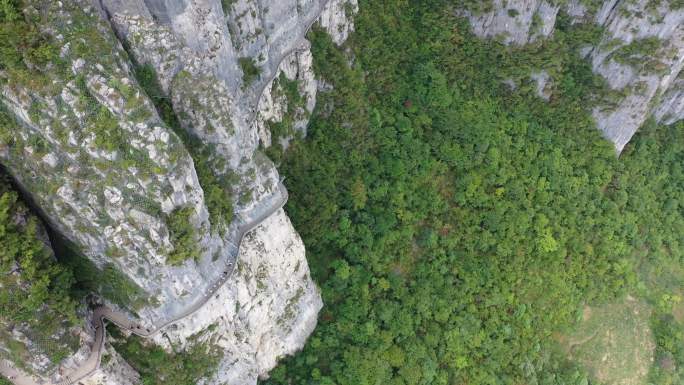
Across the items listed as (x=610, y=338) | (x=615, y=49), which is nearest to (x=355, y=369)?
(x=610, y=338)

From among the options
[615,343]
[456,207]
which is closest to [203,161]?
[456,207]

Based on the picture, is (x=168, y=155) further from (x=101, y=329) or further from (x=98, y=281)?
(x=101, y=329)

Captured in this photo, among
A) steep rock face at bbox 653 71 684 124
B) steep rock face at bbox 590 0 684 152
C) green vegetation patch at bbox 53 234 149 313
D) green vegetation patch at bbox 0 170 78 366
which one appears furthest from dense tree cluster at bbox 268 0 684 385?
green vegetation patch at bbox 0 170 78 366

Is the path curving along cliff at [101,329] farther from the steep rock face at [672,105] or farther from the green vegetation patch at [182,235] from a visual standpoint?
the steep rock face at [672,105]

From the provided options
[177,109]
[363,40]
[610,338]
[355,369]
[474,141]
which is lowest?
[610,338]

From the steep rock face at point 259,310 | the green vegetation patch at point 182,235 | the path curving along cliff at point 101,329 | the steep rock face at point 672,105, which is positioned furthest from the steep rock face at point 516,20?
the green vegetation patch at point 182,235

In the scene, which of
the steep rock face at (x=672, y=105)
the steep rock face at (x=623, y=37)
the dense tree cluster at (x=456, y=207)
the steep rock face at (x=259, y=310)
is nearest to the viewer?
the steep rock face at (x=259, y=310)

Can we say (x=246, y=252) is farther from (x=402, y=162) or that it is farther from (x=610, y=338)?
(x=610, y=338)
